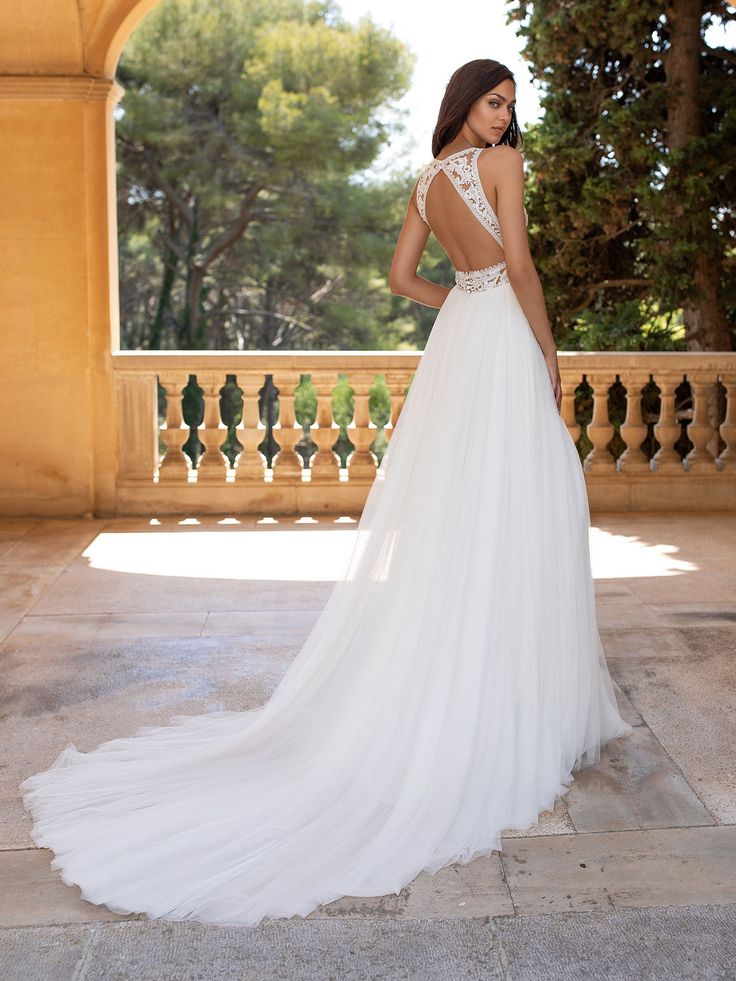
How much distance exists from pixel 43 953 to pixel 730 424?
5997 mm

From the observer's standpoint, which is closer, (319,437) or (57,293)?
(57,293)

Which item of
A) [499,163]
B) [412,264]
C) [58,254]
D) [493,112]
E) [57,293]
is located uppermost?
[493,112]

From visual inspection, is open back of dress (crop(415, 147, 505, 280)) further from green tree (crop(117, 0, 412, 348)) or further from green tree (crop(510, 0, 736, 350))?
green tree (crop(117, 0, 412, 348))

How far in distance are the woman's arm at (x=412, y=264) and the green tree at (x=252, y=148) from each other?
64.1ft

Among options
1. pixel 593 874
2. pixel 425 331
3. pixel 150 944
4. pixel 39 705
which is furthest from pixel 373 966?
pixel 425 331

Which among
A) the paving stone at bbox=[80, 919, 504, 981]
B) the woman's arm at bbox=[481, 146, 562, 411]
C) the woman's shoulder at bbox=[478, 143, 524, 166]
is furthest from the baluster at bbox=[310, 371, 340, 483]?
the paving stone at bbox=[80, 919, 504, 981]

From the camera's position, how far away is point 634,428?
23.5ft

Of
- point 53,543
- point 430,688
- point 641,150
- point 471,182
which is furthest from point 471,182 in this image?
point 641,150

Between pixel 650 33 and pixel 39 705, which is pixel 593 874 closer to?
pixel 39 705

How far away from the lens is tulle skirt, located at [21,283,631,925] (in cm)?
264

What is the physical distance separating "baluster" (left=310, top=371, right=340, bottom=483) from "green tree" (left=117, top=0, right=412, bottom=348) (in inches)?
629

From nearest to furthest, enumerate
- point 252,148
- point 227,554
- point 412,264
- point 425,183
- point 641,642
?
point 425,183
point 412,264
point 641,642
point 227,554
point 252,148

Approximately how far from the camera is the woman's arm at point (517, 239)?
286cm

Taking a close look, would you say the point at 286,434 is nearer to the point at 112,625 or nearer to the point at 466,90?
the point at 112,625
